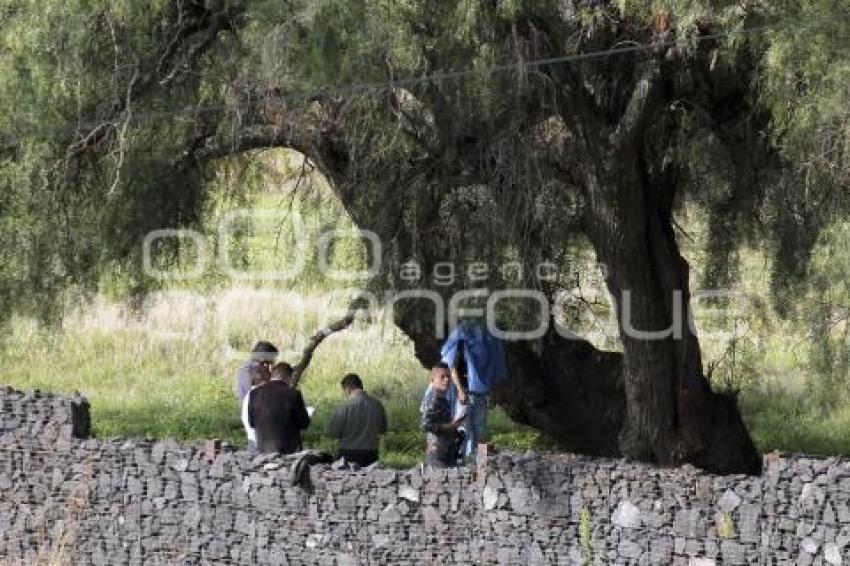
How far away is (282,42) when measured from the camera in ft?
52.4

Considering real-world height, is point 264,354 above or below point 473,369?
above

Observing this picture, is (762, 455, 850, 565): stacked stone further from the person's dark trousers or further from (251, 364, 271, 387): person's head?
(251, 364, 271, 387): person's head

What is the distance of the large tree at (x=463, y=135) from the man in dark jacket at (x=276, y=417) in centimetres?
255

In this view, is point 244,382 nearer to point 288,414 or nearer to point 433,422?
point 288,414

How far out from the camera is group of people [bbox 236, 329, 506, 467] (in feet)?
51.7

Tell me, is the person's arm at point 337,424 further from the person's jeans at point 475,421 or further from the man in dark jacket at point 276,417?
the person's jeans at point 475,421

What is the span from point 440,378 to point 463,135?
2.52 metres

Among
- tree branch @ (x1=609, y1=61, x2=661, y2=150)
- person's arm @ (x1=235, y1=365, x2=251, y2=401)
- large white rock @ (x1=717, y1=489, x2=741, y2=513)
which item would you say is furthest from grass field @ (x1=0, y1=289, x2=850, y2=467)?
large white rock @ (x1=717, y1=489, x2=741, y2=513)

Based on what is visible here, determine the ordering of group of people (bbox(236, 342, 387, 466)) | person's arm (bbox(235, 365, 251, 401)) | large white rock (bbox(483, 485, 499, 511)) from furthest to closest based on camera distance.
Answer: person's arm (bbox(235, 365, 251, 401)) → group of people (bbox(236, 342, 387, 466)) → large white rock (bbox(483, 485, 499, 511))

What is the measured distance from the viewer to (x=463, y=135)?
1783cm

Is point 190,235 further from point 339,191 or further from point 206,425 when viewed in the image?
point 206,425

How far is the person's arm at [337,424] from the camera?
16.7m

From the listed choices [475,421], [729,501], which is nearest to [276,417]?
[475,421]

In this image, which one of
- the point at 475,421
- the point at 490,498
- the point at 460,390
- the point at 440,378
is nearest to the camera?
the point at 490,498
